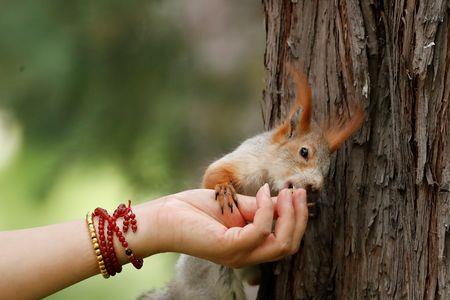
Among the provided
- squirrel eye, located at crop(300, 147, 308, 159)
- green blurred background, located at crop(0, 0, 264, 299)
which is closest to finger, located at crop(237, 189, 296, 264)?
squirrel eye, located at crop(300, 147, 308, 159)

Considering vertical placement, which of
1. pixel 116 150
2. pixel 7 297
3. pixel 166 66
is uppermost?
pixel 166 66

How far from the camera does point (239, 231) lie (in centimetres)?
144

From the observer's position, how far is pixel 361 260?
1682 millimetres

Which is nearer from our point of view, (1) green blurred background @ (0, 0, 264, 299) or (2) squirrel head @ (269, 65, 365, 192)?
(2) squirrel head @ (269, 65, 365, 192)

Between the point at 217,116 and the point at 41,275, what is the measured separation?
3.98 feet

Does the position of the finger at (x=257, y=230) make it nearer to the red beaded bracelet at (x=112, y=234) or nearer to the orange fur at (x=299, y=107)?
the red beaded bracelet at (x=112, y=234)

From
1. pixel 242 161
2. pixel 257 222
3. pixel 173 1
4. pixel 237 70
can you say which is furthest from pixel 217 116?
pixel 257 222

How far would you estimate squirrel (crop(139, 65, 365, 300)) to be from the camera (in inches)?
66.6

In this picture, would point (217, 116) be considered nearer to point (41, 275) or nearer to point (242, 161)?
point (242, 161)

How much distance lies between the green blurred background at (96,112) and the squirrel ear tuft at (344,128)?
0.62m

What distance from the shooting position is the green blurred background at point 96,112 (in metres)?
2.36

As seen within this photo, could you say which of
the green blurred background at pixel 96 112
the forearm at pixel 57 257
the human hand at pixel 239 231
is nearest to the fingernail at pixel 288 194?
the human hand at pixel 239 231

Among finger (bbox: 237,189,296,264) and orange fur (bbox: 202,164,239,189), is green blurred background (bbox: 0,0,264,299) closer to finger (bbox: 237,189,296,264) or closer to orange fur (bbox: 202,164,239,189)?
orange fur (bbox: 202,164,239,189)

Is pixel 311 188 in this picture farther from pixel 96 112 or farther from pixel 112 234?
pixel 96 112
